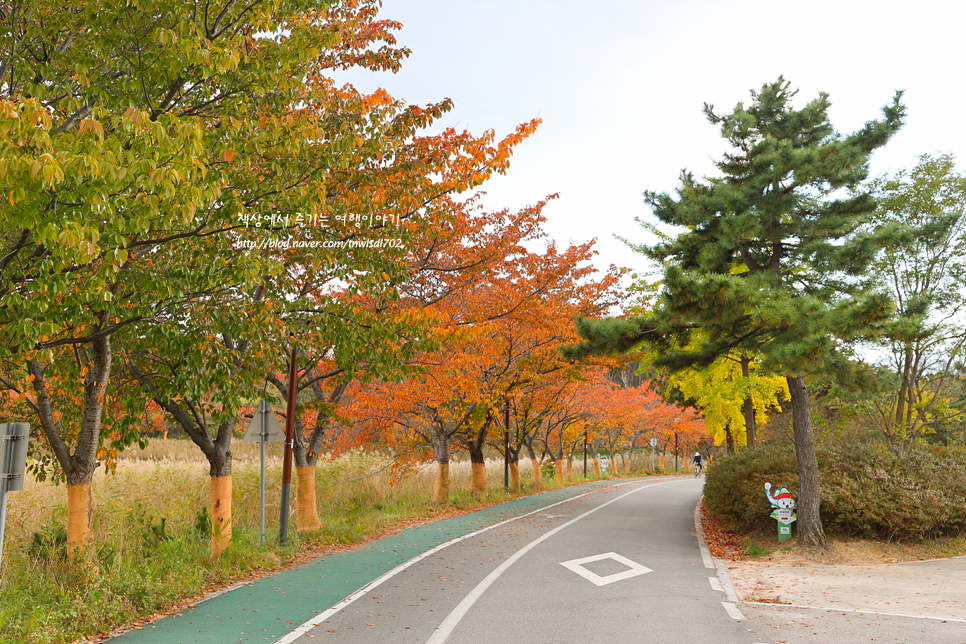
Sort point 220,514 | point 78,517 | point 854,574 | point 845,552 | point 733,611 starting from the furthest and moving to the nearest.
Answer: point 845,552, point 854,574, point 220,514, point 78,517, point 733,611

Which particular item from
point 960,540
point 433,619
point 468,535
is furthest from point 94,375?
point 960,540

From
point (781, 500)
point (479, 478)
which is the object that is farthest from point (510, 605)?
point (479, 478)

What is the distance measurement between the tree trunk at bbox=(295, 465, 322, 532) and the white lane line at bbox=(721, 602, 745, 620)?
828cm

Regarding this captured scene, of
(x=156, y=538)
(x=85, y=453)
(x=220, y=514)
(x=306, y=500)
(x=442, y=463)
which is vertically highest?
(x=85, y=453)

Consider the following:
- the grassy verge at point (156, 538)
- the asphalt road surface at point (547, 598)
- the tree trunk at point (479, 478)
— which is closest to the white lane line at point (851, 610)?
the asphalt road surface at point (547, 598)

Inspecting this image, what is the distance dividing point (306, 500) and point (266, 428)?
264 centimetres

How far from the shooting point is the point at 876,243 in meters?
11.6

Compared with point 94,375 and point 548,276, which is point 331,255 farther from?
point 548,276

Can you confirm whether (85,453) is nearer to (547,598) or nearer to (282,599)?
(282,599)

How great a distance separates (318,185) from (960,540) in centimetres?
1362

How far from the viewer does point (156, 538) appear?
399 inches

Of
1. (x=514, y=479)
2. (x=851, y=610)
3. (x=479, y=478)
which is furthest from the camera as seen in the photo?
(x=514, y=479)

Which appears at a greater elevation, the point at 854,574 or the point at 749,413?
the point at 749,413

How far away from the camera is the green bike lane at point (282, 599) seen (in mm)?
6250
